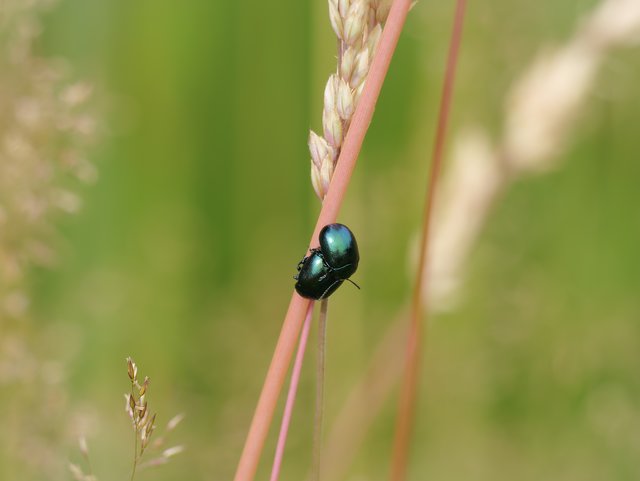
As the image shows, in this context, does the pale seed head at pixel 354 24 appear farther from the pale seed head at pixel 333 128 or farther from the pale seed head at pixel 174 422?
the pale seed head at pixel 174 422

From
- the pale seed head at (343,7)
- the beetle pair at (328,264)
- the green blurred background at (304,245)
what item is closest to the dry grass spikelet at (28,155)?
the beetle pair at (328,264)

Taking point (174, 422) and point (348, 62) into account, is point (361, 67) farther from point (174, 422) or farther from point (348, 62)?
point (174, 422)

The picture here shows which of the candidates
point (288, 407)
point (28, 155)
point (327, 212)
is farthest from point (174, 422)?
point (28, 155)

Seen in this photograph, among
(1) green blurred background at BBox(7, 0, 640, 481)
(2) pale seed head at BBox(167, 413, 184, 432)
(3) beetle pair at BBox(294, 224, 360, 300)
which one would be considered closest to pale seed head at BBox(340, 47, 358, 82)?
(3) beetle pair at BBox(294, 224, 360, 300)

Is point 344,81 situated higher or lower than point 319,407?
higher

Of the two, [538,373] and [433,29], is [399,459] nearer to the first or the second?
[538,373]

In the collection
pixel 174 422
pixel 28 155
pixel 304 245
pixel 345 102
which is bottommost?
pixel 304 245

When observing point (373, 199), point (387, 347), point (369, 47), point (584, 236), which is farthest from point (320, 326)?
point (584, 236)
